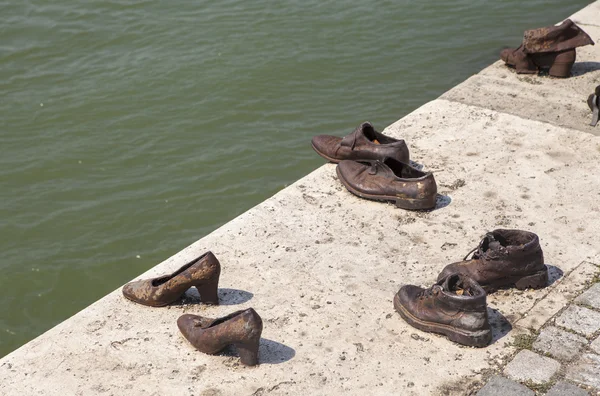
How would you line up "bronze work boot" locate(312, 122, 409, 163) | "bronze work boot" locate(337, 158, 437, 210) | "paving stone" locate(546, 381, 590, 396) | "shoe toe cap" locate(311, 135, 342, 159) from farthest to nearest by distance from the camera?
"shoe toe cap" locate(311, 135, 342, 159), "bronze work boot" locate(312, 122, 409, 163), "bronze work boot" locate(337, 158, 437, 210), "paving stone" locate(546, 381, 590, 396)

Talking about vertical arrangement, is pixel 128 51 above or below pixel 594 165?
above

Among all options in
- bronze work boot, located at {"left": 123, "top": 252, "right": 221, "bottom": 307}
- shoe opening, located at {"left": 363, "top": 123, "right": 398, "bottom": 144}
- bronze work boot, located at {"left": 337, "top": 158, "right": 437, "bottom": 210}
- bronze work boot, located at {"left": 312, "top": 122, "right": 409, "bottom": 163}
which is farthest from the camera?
shoe opening, located at {"left": 363, "top": 123, "right": 398, "bottom": 144}

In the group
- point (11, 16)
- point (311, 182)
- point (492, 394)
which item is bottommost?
point (492, 394)

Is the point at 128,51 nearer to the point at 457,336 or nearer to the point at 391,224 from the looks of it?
the point at 391,224

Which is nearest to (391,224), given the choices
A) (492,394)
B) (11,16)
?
(492,394)

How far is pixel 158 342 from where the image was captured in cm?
495

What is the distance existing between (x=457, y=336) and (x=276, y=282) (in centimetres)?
125

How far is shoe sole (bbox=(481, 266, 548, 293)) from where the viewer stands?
5254 millimetres

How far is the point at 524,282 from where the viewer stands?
17.3 feet

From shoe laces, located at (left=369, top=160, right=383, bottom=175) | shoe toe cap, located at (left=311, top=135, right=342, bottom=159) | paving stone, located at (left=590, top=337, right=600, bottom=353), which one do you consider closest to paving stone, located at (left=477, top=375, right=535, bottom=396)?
paving stone, located at (left=590, top=337, right=600, bottom=353)

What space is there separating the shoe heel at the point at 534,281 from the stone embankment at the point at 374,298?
5cm

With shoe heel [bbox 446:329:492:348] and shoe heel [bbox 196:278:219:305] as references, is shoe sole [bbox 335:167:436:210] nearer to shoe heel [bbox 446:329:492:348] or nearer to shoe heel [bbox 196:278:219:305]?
shoe heel [bbox 446:329:492:348]

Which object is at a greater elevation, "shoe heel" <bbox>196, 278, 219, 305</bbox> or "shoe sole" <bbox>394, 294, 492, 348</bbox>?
"shoe heel" <bbox>196, 278, 219, 305</bbox>

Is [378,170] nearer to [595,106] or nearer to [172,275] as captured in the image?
[172,275]
